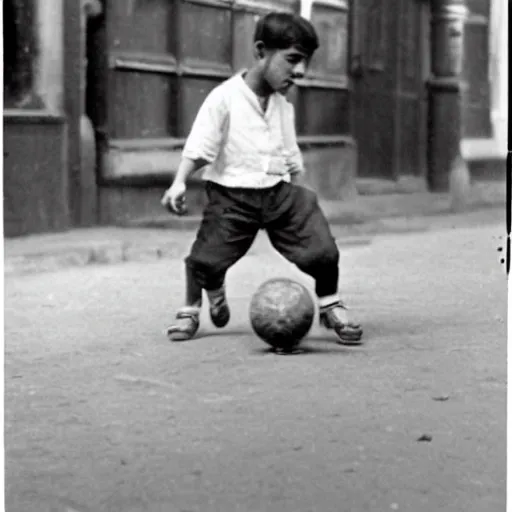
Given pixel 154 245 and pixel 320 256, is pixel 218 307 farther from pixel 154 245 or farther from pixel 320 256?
pixel 154 245

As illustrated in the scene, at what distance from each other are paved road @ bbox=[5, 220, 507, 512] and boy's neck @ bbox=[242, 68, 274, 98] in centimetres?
66

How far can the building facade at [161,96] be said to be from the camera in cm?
436

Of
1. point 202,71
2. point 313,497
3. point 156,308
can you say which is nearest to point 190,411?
point 313,497

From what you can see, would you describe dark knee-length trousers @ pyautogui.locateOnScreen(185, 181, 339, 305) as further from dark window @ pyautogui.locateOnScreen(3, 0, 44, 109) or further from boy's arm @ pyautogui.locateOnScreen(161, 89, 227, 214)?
dark window @ pyautogui.locateOnScreen(3, 0, 44, 109)

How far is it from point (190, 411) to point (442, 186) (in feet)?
13.9

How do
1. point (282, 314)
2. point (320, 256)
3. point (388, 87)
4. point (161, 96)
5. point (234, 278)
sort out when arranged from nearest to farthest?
point (282, 314)
point (320, 256)
point (234, 278)
point (161, 96)
point (388, 87)

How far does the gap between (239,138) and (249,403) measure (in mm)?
933

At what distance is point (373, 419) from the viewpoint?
8.64ft

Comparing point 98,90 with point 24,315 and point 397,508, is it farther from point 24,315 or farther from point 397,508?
point 397,508

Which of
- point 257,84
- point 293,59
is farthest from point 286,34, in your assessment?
point 257,84

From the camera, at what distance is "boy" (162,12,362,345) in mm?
3395

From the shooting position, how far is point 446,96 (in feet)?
22.0

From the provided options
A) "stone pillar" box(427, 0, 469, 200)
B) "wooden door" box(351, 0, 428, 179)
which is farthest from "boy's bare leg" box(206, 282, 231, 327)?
"wooden door" box(351, 0, 428, 179)

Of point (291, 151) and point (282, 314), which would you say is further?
point (291, 151)
